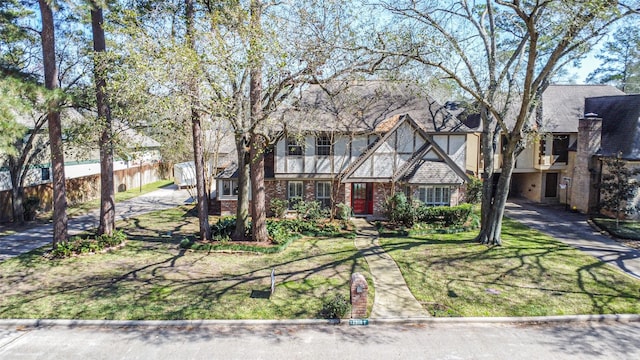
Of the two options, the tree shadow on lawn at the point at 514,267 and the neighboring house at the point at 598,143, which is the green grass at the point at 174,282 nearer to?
the tree shadow on lawn at the point at 514,267

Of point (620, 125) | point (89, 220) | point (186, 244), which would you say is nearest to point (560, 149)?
point (620, 125)

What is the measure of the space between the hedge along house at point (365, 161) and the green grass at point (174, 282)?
549 cm

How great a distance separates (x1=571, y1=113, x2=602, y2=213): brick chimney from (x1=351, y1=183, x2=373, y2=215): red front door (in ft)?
38.5

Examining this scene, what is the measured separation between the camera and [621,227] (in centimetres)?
1955

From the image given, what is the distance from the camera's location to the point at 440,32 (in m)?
15.4

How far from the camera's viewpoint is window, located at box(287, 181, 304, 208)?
23.3 metres

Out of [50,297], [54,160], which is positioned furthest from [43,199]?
[50,297]

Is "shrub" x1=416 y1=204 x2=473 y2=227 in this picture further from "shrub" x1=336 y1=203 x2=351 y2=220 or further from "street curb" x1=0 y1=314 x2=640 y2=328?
"street curb" x1=0 y1=314 x2=640 y2=328

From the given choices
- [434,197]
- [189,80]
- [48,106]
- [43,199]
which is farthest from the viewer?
[43,199]

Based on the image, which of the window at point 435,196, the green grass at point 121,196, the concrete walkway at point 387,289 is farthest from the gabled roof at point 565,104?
the green grass at point 121,196

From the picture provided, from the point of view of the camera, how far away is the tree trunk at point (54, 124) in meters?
14.8

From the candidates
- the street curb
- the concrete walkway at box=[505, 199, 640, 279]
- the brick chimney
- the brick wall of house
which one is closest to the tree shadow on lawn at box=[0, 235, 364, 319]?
the street curb

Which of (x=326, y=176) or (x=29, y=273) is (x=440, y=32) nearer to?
(x=326, y=176)

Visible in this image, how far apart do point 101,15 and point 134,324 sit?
1243 centimetres
